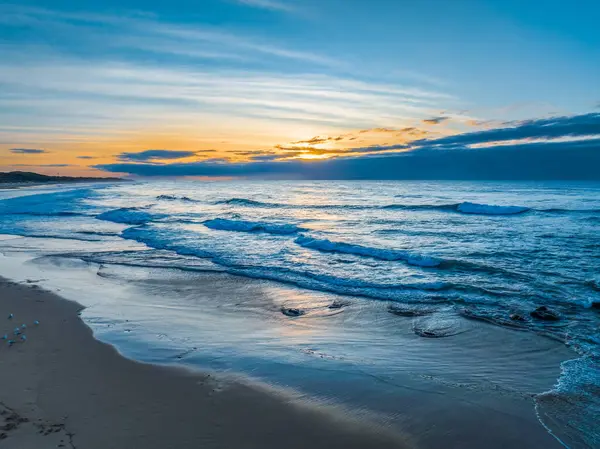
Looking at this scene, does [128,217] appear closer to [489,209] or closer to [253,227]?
[253,227]

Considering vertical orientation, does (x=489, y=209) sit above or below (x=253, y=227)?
above

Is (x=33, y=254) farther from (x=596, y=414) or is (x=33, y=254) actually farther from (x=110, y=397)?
(x=596, y=414)

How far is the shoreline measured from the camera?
4.09 meters

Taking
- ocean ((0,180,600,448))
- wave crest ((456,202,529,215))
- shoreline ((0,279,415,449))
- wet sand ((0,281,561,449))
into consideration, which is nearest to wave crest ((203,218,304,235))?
ocean ((0,180,600,448))

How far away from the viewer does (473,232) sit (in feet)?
68.7

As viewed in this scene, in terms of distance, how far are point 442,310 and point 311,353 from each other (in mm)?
3645

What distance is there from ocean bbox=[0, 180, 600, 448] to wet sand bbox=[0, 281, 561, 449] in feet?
1.08

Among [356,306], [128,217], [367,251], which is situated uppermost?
[128,217]

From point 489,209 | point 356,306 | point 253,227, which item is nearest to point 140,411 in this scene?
point 356,306

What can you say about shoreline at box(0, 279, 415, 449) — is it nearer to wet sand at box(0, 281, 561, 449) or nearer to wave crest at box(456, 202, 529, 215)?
wet sand at box(0, 281, 561, 449)

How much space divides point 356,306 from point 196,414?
5.14 metres

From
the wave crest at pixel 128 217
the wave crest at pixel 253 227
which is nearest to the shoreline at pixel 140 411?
the wave crest at pixel 253 227

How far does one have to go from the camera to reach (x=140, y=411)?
4605 mm

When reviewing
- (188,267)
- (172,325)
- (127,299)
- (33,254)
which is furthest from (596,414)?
(33,254)
